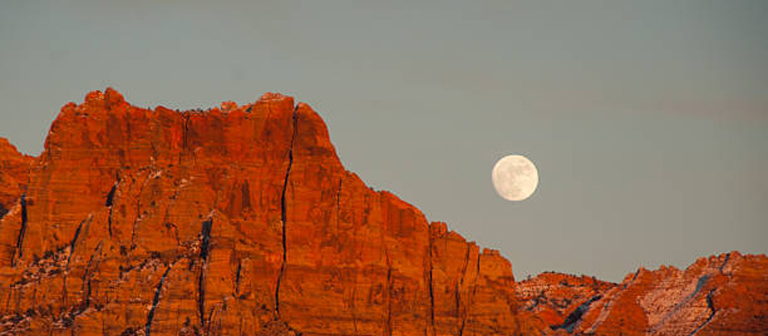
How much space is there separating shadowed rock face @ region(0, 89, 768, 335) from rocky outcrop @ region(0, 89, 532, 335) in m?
0.15

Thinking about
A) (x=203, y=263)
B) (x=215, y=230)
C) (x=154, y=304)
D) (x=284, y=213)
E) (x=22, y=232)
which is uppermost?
Result: (x=284, y=213)

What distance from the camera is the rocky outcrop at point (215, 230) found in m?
170

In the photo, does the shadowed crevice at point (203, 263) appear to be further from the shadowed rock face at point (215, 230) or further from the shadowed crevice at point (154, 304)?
the shadowed crevice at point (154, 304)

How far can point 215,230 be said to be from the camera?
17012cm

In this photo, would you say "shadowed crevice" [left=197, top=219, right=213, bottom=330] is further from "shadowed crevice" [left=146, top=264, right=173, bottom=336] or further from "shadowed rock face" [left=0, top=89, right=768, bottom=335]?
"shadowed crevice" [left=146, top=264, right=173, bottom=336]

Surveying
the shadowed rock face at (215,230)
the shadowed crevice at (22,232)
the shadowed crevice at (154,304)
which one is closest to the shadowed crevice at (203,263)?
the shadowed rock face at (215,230)

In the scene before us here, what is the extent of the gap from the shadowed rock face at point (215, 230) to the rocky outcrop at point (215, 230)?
0.15 metres

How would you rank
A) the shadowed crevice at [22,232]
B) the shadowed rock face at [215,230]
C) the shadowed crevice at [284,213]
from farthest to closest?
the shadowed crevice at [284,213], the shadowed crevice at [22,232], the shadowed rock face at [215,230]

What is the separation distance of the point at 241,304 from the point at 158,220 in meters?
13.7

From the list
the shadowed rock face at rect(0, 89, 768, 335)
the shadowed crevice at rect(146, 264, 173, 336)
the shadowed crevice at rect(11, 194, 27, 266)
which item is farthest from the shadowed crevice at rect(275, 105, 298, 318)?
the shadowed crevice at rect(11, 194, 27, 266)

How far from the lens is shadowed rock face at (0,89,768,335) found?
6683 inches

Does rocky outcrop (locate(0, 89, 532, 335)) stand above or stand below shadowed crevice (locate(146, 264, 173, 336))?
above

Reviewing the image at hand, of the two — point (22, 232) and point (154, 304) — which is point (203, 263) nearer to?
point (154, 304)

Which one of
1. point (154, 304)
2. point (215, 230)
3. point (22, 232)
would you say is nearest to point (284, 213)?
point (215, 230)
